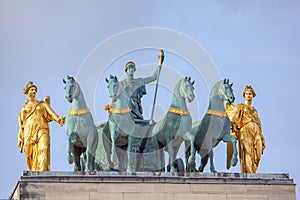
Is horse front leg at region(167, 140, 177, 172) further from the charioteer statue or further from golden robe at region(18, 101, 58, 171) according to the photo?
golden robe at region(18, 101, 58, 171)

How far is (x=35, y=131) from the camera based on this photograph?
4297 cm

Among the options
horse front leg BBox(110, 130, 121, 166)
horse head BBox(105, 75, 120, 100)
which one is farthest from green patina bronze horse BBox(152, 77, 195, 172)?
horse head BBox(105, 75, 120, 100)

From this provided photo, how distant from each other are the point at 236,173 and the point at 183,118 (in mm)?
2102

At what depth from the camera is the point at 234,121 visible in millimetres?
43656

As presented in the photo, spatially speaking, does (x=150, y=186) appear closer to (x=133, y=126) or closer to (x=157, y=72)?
(x=133, y=126)

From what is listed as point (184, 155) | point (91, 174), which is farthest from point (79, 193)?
point (184, 155)

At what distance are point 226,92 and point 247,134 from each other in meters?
2.20

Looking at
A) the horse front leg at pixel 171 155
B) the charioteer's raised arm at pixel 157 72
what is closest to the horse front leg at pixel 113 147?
the horse front leg at pixel 171 155

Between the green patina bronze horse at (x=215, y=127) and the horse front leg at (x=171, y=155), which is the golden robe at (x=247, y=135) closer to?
the green patina bronze horse at (x=215, y=127)

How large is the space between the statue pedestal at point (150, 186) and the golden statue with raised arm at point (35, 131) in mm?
1533

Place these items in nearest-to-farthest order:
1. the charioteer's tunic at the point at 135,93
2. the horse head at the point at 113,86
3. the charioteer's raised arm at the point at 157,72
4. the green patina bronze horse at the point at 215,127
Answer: the horse head at the point at 113,86 → the green patina bronze horse at the point at 215,127 → the charioteer's tunic at the point at 135,93 → the charioteer's raised arm at the point at 157,72

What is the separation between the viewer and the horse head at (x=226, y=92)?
137 ft

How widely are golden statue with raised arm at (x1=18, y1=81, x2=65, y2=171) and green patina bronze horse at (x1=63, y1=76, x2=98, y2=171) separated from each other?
1.09 m

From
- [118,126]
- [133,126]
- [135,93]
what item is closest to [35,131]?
[118,126]
